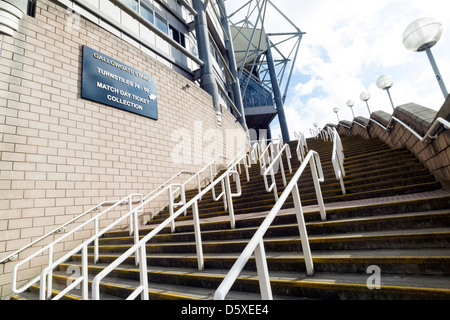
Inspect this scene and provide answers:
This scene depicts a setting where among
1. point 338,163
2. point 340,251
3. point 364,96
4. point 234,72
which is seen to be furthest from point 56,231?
point 234,72

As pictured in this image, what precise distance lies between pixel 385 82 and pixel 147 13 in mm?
8369

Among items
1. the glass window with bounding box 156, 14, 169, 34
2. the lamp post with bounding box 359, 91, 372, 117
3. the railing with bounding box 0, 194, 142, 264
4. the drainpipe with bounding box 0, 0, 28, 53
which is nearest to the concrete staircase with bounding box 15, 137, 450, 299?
the railing with bounding box 0, 194, 142, 264

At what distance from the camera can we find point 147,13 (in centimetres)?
829

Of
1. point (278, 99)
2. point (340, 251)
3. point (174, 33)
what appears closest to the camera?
point (340, 251)

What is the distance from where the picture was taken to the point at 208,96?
9.90 metres

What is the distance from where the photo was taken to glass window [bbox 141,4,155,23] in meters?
8.07

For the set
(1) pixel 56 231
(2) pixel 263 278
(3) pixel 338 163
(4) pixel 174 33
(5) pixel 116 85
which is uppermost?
(4) pixel 174 33

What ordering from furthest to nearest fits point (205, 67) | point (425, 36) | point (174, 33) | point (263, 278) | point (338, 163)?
point (205, 67) → point (174, 33) → point (338, 163) → point (425, 36) → point (263, 278)

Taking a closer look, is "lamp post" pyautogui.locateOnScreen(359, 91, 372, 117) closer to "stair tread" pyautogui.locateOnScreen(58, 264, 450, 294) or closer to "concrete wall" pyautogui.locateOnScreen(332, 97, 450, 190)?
"concrete wall" pyautogui.locateOnScreen(332, 97, 450, 190)

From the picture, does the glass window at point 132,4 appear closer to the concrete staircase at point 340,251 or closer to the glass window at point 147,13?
the glass window at point 147,13

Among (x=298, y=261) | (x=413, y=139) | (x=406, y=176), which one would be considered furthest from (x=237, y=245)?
(x=413, y=139)

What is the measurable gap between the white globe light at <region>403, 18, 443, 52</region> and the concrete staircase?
6.61ft

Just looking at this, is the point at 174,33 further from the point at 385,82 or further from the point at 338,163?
the point at 338,163

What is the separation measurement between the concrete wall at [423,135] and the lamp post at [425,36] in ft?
2.02
